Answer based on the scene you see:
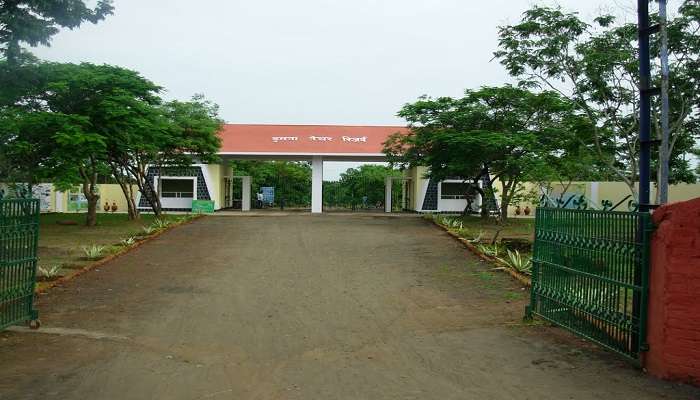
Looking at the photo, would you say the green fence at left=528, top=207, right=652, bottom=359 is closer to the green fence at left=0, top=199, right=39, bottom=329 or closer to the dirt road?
the dirt road

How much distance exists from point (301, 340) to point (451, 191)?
26.3 metres

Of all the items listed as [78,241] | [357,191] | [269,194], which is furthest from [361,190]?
[78,241]

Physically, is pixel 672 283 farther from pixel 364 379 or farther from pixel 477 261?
pixel 477 261

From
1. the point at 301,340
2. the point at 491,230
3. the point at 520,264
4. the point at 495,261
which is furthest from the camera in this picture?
the point at 491,230

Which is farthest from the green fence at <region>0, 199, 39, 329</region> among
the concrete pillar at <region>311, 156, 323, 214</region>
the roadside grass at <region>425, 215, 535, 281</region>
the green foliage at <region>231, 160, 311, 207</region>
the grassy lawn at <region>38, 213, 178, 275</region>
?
the green foliage at <region>231, 160, 311, 207</region>

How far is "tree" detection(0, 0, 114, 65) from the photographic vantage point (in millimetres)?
11023

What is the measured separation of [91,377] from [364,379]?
2358mm

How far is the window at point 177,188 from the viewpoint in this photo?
105 feet

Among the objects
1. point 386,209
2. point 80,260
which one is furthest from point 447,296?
point 386,209

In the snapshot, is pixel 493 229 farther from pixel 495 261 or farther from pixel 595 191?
pixel 595 191

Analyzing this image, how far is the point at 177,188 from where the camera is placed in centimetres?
3222

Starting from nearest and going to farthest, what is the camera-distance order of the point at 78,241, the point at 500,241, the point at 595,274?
the point at 595,274 < the point at 500,241 < the point at 78,241

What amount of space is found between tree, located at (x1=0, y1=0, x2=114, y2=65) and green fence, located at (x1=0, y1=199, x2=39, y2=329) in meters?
5.92

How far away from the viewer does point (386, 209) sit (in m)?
34.7
